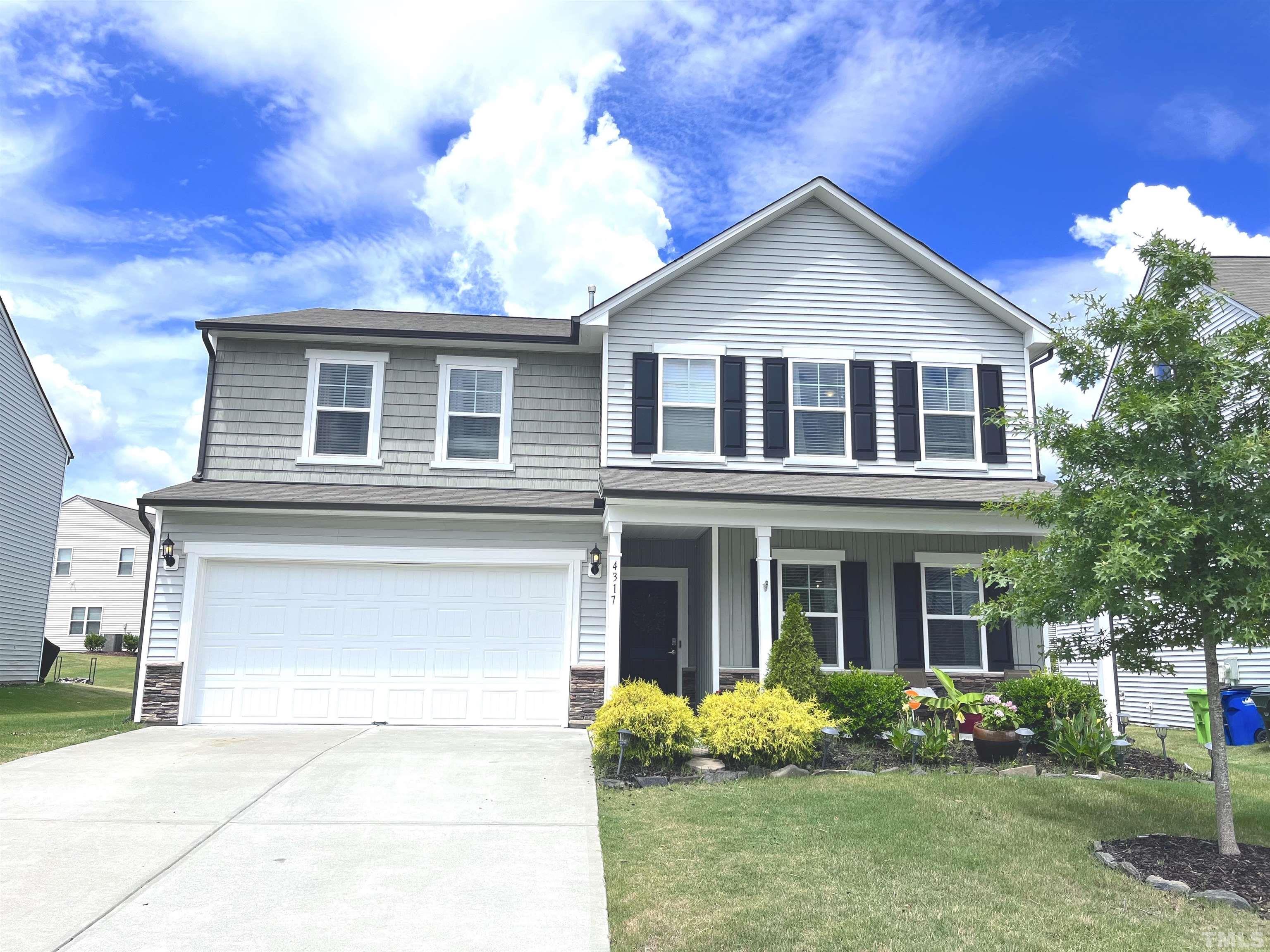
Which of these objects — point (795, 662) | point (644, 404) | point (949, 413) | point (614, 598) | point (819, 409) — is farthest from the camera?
point (949, 413)

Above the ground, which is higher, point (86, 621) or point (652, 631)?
point (86, 621)

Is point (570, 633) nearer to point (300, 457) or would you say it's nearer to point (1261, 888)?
point (300, 457)

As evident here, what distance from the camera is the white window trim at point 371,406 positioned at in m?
13.5

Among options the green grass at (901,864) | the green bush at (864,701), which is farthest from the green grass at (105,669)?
the green grass at (901,864)

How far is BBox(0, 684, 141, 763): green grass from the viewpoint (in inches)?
432

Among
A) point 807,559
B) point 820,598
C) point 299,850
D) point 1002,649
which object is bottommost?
point 299,850

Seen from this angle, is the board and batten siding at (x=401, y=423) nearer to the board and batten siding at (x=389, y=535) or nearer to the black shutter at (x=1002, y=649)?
the board and batten siding at (x=389, y=535)

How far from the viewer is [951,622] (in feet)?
44.1

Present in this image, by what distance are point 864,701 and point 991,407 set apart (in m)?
5.84

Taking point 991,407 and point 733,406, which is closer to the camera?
point 733,406

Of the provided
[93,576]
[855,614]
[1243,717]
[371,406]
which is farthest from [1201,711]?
[93,576]

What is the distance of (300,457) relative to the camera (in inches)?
532

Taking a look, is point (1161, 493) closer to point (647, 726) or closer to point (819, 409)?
point (647, 726)

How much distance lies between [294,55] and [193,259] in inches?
236
